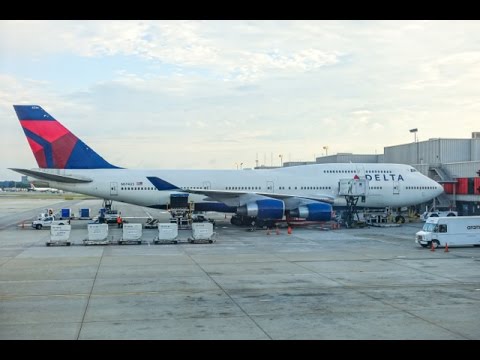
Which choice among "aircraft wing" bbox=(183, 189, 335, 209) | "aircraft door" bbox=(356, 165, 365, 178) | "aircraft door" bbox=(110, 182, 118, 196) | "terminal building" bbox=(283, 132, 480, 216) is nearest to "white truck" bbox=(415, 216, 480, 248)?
"aircraft wing" bbox=(183, 189, 335, 209)

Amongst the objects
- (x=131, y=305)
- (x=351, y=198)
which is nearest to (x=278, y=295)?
(x=131, y=305)

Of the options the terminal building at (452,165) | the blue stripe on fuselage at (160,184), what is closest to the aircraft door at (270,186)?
the blue stripe on fuselage at (160,184)

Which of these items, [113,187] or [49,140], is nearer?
[49,140]

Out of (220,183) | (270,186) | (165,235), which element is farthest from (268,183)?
(165,235)

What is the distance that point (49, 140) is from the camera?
4175cm

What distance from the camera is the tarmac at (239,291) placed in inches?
488

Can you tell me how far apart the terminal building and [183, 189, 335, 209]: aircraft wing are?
1375 cm

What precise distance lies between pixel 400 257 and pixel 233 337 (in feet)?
51.8

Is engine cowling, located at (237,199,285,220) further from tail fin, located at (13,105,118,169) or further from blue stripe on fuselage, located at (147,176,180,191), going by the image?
tail fin, located at (13,105,118,169)

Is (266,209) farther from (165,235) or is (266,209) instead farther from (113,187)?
(113,187)

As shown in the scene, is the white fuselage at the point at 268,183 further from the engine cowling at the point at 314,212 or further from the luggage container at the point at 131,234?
the luggage container at the point at 131,234

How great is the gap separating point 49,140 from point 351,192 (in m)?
25.0

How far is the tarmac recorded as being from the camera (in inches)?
488

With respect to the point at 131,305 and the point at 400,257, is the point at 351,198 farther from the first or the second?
the point at 131,305
